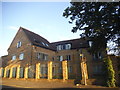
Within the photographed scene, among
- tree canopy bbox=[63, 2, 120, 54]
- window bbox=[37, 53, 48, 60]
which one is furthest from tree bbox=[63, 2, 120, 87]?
window bbox=[37, 53, 48, 60]

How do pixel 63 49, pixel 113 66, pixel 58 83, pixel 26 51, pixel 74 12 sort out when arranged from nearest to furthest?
pixel 74 12
pixel 58 83
pixel 113 66
pixel 26 51
pixel 63 49

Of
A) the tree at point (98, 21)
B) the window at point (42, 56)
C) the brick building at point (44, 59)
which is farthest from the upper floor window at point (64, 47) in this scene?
the tree at point (98, 21)

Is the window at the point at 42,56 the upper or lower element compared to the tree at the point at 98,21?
lower

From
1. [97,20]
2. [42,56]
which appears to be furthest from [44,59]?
[97,20]

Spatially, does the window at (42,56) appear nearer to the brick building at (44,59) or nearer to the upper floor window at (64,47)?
the brick building at (44,59)

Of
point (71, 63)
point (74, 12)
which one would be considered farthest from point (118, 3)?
point (71, 63)

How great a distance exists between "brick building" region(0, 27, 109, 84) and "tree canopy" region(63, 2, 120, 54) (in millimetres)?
8976

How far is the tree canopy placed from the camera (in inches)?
444

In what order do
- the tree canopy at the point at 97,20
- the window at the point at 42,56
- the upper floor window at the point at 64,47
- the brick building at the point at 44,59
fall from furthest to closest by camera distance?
1. the upper floor window at the point at 64,47
2. the window at the point at 42,56
3. the brick building at the point at 44,59
4. the tree canopy at the point at 97,20

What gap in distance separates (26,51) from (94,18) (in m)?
18.8

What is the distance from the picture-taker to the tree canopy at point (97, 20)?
1127 centimetres

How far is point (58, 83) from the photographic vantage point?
1509cm

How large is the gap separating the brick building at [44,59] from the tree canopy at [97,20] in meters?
8.98

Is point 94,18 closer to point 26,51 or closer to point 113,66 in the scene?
point 113,66
